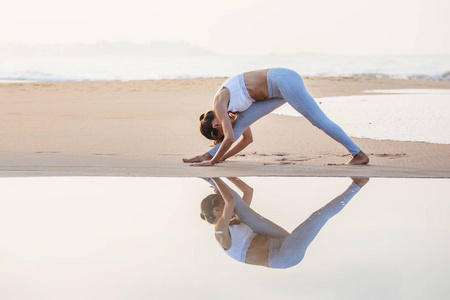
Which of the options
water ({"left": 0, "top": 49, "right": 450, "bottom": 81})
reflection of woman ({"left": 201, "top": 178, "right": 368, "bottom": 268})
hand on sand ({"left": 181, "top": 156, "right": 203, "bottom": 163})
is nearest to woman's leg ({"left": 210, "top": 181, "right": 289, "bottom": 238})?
reflection of woman ({"left": 201, "top": 178, "right": 368, "bottom": 268})

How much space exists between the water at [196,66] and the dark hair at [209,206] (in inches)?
787

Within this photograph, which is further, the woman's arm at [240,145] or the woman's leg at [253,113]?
the woman's arm at [240,145]

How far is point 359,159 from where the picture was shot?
221 inches

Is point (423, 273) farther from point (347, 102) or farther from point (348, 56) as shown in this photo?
point (348, 56)

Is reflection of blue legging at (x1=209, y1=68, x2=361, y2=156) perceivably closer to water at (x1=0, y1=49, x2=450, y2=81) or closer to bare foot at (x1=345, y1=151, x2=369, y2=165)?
bare foot at (x1=345, y1=151, x2=369, y2=165)

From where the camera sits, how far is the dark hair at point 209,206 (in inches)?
144

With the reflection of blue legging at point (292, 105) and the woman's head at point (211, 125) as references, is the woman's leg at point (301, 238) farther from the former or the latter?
the woman's head at point (211, 125)

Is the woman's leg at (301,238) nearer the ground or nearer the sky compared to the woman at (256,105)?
nearer the ground

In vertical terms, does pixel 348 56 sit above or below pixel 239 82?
above

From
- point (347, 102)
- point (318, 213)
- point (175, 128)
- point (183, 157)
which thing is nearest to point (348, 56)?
point (347, 102)

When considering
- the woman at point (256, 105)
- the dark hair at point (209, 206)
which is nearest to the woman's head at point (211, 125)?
the woman at point (256, 105)

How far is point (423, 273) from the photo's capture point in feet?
8.73

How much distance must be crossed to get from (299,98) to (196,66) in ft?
80.3

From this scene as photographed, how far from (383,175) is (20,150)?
138 inches
